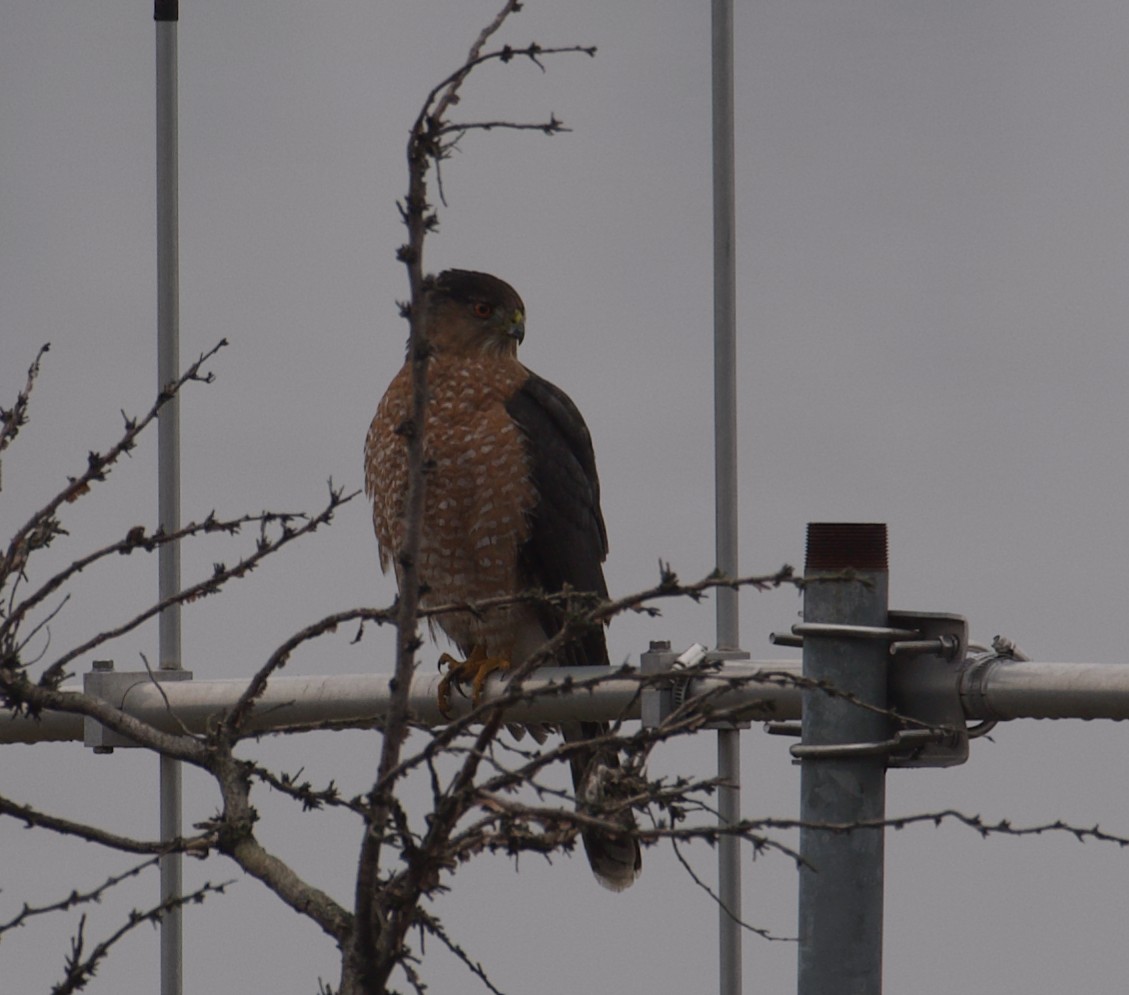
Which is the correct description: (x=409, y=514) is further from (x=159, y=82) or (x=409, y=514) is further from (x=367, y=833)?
(x=159, y=82)

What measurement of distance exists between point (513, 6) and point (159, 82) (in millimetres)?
2023

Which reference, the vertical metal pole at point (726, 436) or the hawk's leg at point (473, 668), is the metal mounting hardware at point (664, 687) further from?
the hawk's leg at point (473, 668)

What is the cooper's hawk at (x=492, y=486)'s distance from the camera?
379 cm

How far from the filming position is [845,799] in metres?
1.88

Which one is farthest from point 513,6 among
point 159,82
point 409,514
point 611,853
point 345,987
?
point 611,853

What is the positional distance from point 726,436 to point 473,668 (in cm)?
114

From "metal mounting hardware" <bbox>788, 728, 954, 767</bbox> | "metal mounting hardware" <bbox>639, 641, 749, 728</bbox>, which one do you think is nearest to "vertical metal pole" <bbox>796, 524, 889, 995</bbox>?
"metal mounting hardware" <bbox>788, 728, 954, 767</bbox>

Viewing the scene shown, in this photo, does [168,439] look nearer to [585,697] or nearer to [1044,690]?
[585,697]

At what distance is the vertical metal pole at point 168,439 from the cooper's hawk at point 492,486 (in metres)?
0.58

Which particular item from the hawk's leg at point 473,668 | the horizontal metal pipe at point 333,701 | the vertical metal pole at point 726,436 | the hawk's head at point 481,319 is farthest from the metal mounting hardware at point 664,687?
the hawk's head at point 481,319

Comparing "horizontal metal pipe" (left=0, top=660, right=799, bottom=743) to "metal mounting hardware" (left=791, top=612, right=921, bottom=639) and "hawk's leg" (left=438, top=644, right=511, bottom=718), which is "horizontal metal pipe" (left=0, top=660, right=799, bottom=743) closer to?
"metal mounting hardware" (left=791, top=612, right=921, bottom=639)

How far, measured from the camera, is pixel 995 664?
74.4 inches

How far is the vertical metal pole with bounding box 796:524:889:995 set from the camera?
1.89m

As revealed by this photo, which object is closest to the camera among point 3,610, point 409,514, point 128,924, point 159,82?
point 409,514
